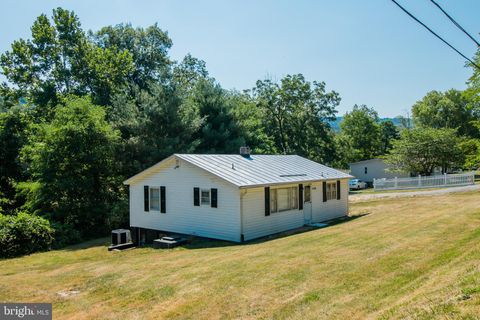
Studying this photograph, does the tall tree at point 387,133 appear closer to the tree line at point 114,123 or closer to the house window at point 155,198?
the tree line at point 114,123

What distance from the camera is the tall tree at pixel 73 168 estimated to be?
80.5 ft

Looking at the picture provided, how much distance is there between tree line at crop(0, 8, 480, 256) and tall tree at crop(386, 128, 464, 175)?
122mm

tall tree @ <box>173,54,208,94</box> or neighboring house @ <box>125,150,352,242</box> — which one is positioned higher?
tall tree @ <box>173,54,208,94</box>

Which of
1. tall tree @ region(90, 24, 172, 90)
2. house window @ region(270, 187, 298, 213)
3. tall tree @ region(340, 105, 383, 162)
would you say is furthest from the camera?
tall tree @ region(340, 105, 383, 162)

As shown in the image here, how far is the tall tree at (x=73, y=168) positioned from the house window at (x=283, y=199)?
1250cm

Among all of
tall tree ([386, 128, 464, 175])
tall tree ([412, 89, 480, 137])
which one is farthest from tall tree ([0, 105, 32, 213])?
tall tree ([412, 89, 480, 137])

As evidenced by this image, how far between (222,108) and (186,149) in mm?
6956

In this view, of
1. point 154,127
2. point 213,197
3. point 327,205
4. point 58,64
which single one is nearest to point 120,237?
point 213,197

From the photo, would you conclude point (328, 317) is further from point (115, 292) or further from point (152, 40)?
point (152, 40)

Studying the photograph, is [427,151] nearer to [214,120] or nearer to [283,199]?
[214,120]

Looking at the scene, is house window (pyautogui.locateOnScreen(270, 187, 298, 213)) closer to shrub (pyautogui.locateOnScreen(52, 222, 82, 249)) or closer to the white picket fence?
shrub (pyautogui.locateOnScreen(52, 222, 82, 249))

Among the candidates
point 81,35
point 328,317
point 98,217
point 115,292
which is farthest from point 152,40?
point 328,317

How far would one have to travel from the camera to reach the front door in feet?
66.2

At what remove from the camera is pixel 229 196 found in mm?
16516
